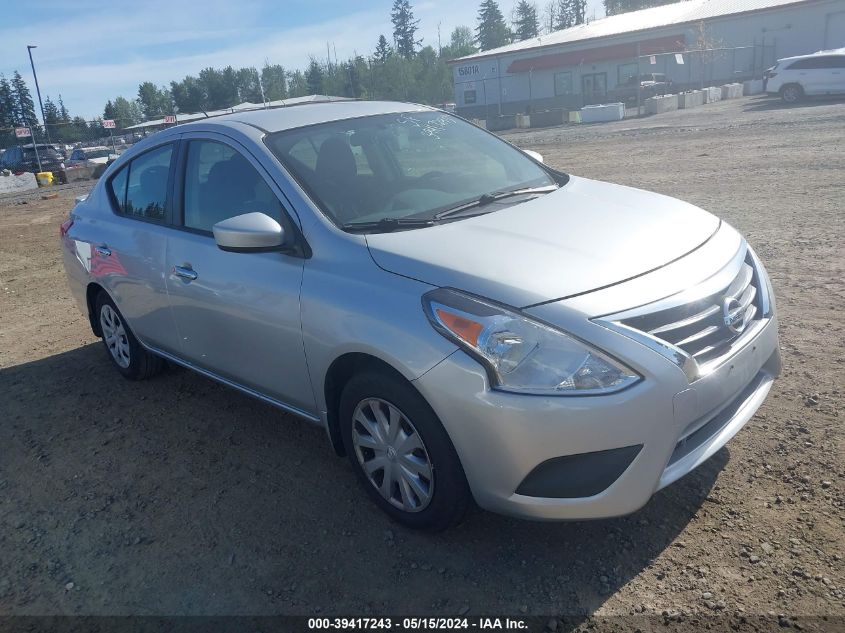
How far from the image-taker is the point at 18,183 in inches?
1079

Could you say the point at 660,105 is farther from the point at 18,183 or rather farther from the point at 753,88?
the point at 18,183

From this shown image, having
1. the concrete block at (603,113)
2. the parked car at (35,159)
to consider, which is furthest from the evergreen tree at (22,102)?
the concrete block at (603,113)

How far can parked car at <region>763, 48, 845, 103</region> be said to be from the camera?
85.5 ft

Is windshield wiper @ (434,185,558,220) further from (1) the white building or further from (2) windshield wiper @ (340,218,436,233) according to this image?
(1) the white building

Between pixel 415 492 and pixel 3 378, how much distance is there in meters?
4.26

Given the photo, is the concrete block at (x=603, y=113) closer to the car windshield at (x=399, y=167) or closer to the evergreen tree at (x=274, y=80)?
the car windshield at (x=399, y=167)

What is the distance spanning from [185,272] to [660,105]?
30847 mm

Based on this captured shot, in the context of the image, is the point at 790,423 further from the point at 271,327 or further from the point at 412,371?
the point at 271,327

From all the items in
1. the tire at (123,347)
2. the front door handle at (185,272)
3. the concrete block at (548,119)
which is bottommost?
the tire at (123,347)

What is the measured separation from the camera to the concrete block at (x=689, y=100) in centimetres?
3222

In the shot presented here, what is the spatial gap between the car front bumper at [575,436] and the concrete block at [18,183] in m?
29.2

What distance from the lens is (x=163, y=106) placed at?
75188 millimetres

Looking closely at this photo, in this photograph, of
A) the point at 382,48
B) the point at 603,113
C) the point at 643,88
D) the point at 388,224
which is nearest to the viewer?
the point at 388,224

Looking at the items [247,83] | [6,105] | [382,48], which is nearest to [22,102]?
[6,105]
